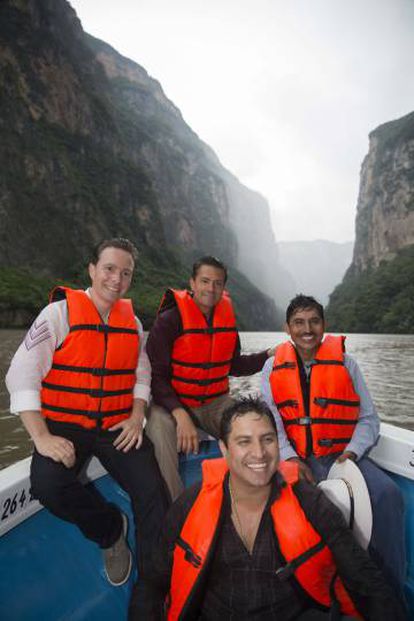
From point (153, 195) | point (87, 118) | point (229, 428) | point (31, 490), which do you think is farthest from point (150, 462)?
point (153, 195)

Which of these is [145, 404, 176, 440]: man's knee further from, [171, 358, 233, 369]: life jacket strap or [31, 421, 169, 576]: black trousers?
[171, 358, 233, 369]: life jacket strap

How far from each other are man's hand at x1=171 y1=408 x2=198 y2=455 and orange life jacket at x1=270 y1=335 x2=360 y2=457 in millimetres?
651

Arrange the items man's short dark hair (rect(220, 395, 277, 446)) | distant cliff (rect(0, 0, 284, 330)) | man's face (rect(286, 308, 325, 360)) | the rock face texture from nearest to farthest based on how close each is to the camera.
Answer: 1. man's short dark hair (rect(220, 395, 277, 446))
2. man's face (rect(286, 308, 325, 360))
3. distant cliff (rect(0, 0, 284, 330))
4. the rock face texture

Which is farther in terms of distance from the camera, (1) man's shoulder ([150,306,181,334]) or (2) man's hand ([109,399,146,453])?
(1) man's shoulder ([150,306,181,334])

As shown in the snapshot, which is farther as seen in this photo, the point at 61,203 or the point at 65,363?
the point at 61,203

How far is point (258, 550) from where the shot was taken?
166cm

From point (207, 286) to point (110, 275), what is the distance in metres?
0.84

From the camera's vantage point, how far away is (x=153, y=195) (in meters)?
73.5

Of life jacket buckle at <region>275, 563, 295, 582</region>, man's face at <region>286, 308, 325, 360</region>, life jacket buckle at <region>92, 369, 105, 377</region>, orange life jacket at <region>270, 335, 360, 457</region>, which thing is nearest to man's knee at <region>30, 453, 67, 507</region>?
life jacket buckle at <region>92, 369, 105, 377</region>

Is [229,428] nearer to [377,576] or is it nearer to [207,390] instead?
[377,576]

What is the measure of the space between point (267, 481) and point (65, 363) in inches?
53.3

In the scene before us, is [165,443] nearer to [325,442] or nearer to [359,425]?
[325,442]

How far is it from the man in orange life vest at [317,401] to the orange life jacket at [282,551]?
2.26 ft

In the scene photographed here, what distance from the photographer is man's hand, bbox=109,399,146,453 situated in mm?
2293
